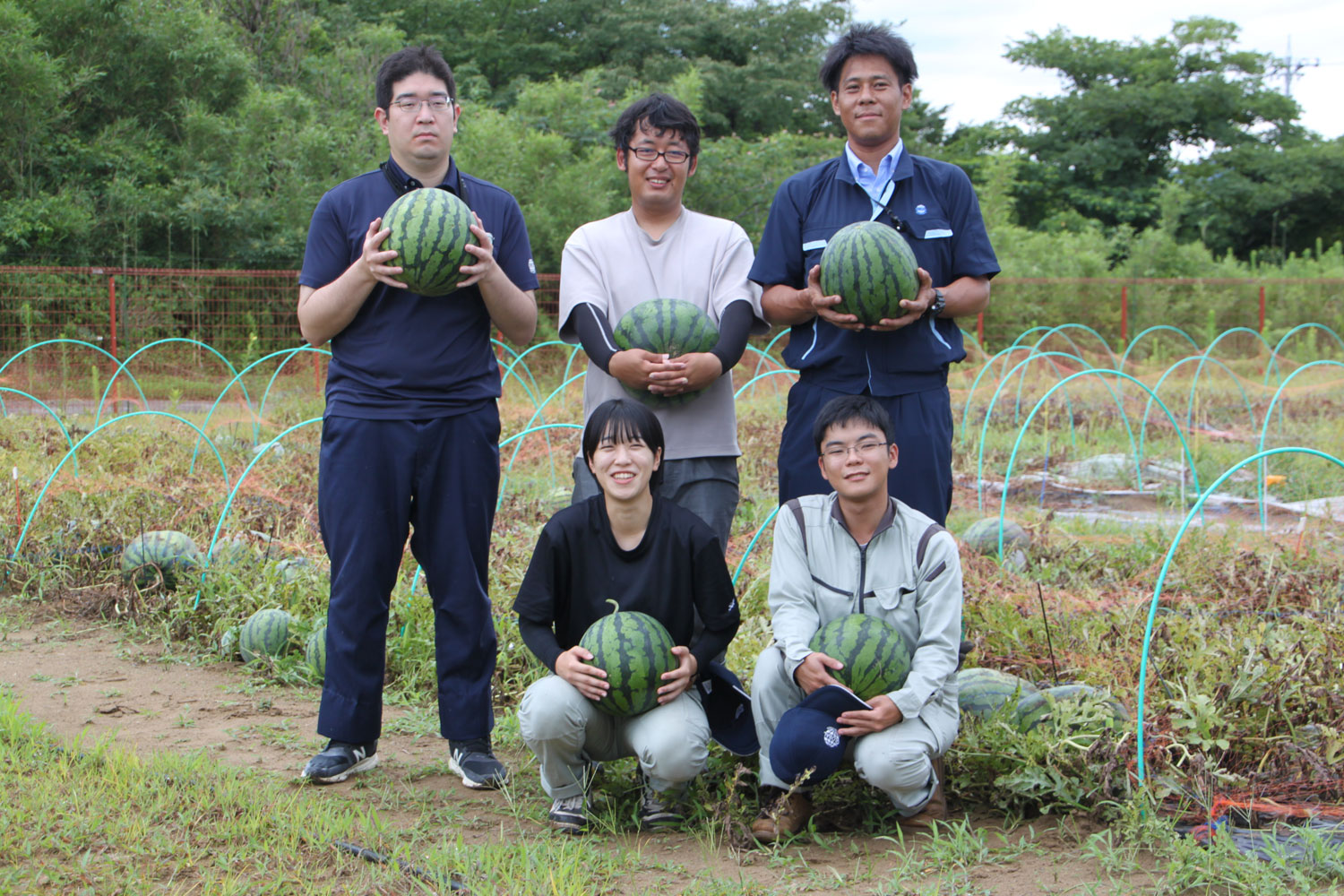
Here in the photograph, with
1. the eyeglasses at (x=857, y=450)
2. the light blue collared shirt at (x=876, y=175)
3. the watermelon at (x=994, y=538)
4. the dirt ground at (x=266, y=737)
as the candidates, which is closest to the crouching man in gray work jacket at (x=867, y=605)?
the eyeglasses at (x=857, y=450)

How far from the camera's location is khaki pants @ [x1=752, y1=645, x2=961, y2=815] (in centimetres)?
330

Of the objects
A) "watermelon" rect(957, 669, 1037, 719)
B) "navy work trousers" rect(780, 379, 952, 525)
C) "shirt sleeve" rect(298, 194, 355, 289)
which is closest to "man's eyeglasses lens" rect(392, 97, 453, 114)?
"shirt sleeve" rect(298, 194, 355, 289)

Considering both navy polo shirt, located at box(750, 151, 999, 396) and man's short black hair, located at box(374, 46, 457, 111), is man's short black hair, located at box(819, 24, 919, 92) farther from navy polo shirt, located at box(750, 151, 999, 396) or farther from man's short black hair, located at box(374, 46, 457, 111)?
man's short black hair, located at box(374, 46, 457, 111)

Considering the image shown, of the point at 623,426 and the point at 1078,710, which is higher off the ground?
the point at 623,426

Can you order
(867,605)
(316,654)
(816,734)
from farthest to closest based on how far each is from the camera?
1. (316,654)
2. (867,605)
3. (816,734)

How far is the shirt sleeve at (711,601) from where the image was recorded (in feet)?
11.5

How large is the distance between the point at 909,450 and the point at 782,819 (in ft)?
3.97

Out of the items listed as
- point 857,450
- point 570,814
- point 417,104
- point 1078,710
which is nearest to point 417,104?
point 417,104

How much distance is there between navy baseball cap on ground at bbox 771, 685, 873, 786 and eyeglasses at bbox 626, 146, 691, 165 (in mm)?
1731

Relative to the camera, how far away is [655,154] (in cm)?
371

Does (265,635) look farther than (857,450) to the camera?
Yes

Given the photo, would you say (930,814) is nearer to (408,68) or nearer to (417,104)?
(417,104)

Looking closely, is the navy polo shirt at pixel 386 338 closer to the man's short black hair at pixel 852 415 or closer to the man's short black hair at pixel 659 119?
the man's short black hair at pixel 659 119

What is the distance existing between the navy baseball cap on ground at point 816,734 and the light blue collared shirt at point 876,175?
5.16 feet
